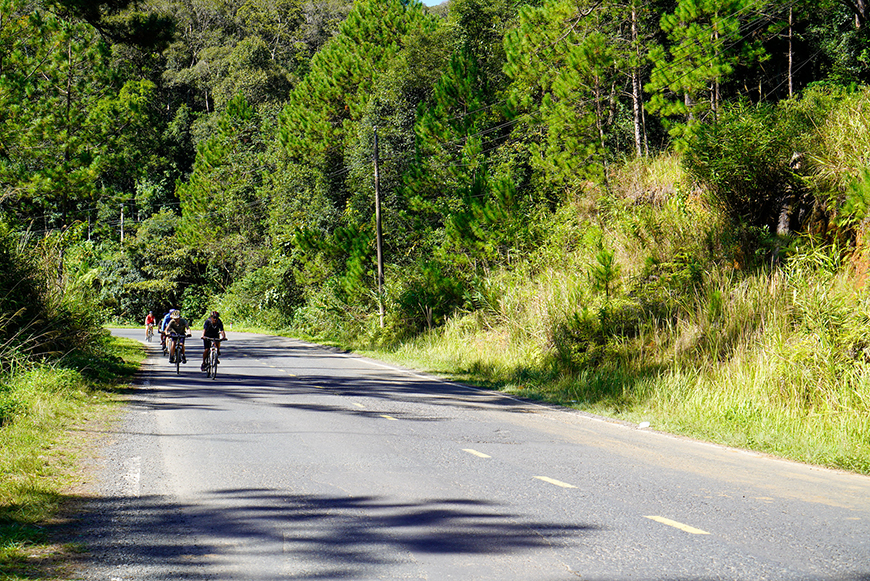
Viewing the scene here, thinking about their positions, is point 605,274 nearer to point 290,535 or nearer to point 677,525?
point 677,525

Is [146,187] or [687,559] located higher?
[146,187]

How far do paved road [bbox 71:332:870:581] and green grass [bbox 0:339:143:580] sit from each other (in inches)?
14.1

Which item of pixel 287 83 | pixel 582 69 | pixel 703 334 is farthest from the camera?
pixel 287 83

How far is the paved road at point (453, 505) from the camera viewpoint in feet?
15.3

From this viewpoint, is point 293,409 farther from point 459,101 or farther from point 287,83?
point 287,83

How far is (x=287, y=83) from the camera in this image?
64.8m

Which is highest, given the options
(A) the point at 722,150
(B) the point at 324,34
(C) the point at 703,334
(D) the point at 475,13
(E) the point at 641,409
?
(B) the point at 324,34

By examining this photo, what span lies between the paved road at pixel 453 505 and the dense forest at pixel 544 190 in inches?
84.6

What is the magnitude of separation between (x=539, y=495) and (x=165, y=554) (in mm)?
3121

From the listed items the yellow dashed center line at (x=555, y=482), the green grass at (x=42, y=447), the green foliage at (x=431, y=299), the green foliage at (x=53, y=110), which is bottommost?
the yellow dashed center line at (x=555, y=482)

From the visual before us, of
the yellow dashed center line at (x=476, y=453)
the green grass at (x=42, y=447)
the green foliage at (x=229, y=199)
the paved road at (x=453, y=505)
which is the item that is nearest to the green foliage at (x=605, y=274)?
the paved road at (x=453, y=505)

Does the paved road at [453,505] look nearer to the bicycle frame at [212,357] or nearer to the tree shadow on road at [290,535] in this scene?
the tree shadow on road at [290,535]

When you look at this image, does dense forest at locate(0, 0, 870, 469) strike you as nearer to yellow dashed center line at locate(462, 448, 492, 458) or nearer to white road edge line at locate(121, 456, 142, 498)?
yellow dashed center line at locate(462, 448, 492, 458)

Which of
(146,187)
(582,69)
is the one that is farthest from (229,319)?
(582,69)
